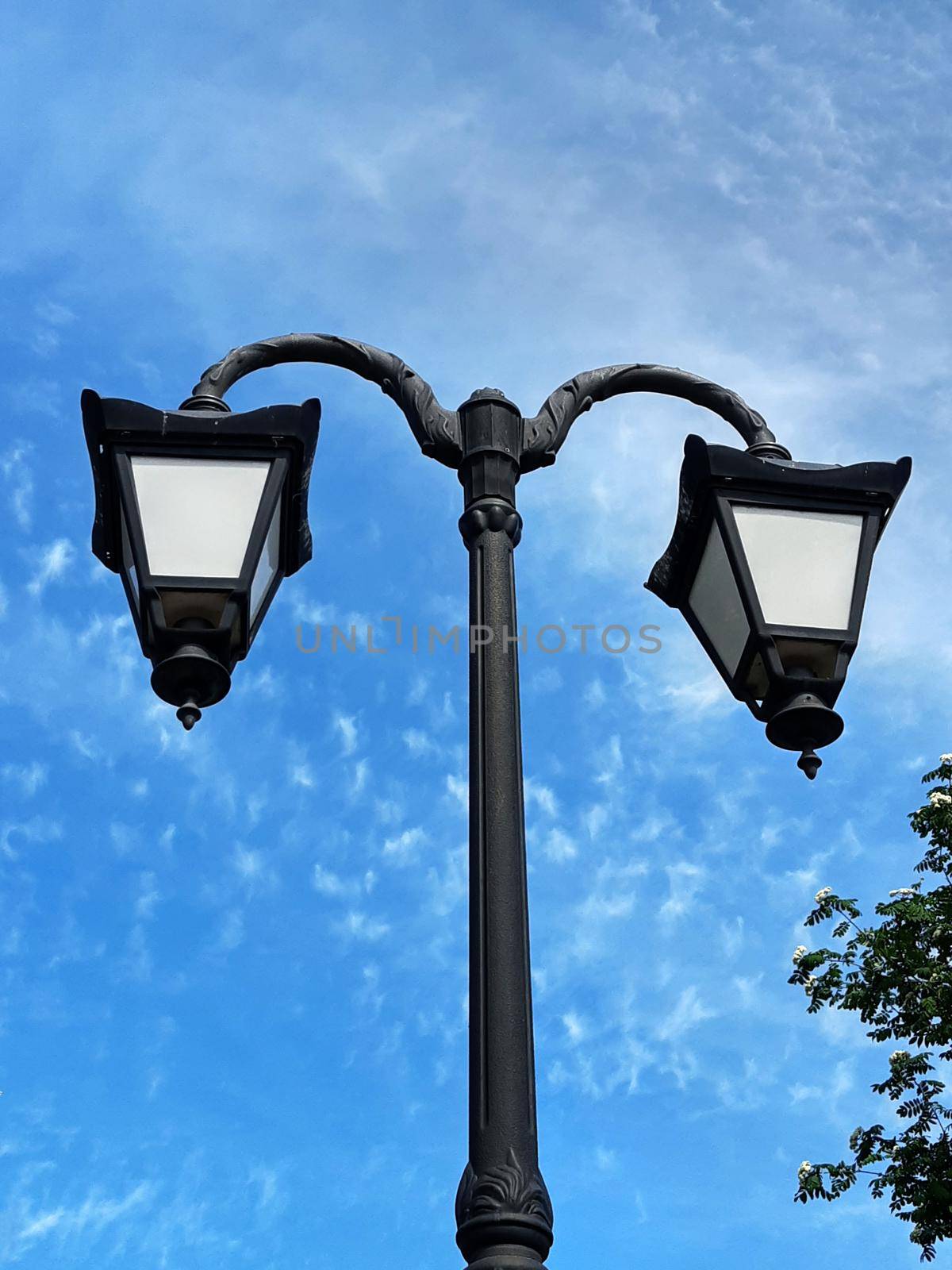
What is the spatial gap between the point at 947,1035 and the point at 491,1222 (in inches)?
426

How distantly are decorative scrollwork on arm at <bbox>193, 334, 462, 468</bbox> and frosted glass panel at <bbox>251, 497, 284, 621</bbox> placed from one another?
1.80 feet

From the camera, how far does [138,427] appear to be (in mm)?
3627

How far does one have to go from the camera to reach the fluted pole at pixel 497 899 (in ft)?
8.94

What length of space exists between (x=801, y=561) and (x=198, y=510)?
164 centimetres

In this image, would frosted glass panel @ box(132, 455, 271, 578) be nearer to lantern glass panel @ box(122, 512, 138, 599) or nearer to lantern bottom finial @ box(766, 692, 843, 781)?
lantern glass panel @ box(122, 512, 138, 599)

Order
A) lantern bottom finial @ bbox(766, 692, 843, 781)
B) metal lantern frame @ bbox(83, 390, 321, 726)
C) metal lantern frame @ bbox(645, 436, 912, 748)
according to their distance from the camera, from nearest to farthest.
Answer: metal lantern frame @ bbox(83, 390, 321, 726) < lantern bottom finial @ bbox(766, 692, 843, 781) < metal lantern frame @ bbox(645, 436, 912, 748)

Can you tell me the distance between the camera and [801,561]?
3746 millimetres

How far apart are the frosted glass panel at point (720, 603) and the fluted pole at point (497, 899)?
56 cm

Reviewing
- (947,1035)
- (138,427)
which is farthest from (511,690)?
(947,1035)

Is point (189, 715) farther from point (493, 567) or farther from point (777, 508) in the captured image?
point (777, 508)

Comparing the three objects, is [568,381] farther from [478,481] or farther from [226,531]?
[226,531]

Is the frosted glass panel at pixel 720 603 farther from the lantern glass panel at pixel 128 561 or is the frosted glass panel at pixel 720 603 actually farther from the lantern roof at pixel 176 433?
the lantern glass panel at pixel 128 561

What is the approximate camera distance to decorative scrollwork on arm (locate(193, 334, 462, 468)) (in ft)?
13.7

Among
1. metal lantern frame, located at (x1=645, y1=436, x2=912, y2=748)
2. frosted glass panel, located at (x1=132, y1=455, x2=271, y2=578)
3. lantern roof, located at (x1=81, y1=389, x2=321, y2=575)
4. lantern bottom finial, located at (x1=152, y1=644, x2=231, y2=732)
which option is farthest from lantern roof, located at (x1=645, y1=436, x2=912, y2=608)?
lantern bottom finial, located at (x1=152, y1=644, x2=231, y2=732)
